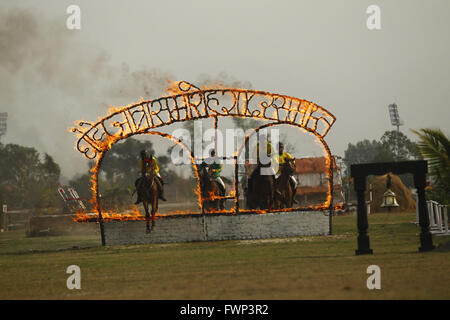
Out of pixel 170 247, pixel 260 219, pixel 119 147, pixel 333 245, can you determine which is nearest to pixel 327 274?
pixel 333 245

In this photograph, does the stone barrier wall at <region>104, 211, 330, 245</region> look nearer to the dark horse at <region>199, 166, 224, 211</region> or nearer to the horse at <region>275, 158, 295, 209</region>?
the horse at <region>275, 158, 295, 209</region>

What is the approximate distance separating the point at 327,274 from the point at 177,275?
322cm

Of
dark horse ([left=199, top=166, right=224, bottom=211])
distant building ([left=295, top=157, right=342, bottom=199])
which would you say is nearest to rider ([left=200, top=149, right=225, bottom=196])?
dark horse ([left=199, top=166, right=224, bottom=211])

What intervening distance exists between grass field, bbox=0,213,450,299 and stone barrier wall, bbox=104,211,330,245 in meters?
3.03

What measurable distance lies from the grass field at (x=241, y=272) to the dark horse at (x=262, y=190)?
4.14 m

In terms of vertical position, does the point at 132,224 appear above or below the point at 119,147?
below

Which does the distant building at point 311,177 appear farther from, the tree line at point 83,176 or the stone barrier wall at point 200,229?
the stone barrier wall at point 200,229

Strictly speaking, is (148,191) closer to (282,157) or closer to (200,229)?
(200,229)

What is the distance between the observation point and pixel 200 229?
92.4 feet

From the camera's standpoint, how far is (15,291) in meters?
14.0

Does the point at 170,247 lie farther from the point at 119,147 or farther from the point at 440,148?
the point at 119,147

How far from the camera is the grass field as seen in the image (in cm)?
1211

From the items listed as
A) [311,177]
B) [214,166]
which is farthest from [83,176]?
[214,166]

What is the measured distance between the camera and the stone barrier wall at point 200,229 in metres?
28.1
